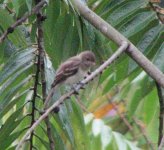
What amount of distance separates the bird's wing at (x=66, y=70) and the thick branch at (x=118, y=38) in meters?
0.15

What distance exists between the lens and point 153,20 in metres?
2.54

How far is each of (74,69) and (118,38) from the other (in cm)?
23

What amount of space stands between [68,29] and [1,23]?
0.97 feet

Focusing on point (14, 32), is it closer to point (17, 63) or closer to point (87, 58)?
point (17, 63)

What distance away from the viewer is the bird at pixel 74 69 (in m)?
2.20

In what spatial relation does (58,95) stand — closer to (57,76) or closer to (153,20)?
(57,76)

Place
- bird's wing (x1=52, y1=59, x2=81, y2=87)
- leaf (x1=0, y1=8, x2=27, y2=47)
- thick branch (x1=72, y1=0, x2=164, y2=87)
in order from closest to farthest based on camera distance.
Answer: thick branch (x1=72, y1=0, x2=164, y2=87), bird's wing (x1=52, y1=59, x2=81, y2=87), leaf (x1=0, y1=8, x2=27, y2=47)

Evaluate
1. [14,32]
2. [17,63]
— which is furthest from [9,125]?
[14,32]

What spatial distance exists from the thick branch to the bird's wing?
0.50 ft

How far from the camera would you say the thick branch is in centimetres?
200

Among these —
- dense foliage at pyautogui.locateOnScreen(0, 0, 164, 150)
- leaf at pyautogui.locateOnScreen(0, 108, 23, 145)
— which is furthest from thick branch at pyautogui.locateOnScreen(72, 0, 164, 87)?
leaf at pyautogui.locateOnScreen(0, 108, 23, 145)

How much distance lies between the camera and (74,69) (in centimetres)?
229

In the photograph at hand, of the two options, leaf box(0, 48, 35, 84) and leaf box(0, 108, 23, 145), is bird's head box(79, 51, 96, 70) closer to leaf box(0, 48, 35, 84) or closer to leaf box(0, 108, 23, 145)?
leaf box(0, 48, 35, 84)

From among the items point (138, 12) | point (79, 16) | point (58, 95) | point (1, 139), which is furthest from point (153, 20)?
point (1, 139)
